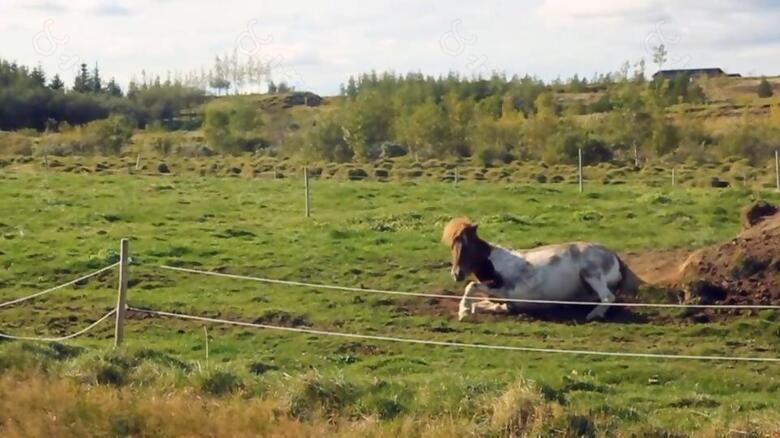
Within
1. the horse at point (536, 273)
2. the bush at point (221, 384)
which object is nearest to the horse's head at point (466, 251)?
the horse at point (536, 273)

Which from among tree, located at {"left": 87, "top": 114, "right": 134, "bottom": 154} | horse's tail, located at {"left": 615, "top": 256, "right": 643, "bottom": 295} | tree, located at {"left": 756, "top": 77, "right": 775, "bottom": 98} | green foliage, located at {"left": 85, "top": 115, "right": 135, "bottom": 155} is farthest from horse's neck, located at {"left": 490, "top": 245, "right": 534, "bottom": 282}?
tree, located at {"left": 756, "top": 77, "right": 775, "bottom": 98}

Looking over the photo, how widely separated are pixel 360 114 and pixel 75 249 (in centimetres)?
4461

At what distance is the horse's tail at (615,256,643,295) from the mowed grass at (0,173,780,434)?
1.42 meters

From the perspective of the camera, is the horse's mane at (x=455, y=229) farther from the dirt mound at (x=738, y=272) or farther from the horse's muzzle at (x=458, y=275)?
the dirt mound at (x=738, y=272)

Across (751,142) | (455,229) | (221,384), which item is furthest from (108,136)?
(221,384)

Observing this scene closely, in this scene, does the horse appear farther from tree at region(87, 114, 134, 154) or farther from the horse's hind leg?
tree at region(87, 114, 134, 154)

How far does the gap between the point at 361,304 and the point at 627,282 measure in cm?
366

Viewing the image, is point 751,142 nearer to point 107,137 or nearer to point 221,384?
point 107,137

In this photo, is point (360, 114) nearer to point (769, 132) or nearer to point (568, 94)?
point (769, 132)

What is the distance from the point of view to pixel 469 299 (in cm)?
1509

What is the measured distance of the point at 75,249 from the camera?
19.8 meters

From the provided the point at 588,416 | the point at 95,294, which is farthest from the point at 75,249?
the point at 588,416

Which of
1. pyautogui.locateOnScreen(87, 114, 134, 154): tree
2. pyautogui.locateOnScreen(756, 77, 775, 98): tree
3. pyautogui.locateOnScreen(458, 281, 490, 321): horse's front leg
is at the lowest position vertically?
pyautogui.locateOnScreen(458, 281, 490, 321): horse's front leg

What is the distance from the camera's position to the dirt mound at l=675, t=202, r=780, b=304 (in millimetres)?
14742
